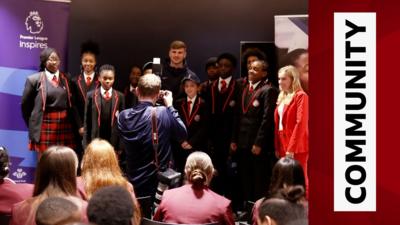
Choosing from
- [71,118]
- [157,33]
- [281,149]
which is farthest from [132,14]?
[281,149]

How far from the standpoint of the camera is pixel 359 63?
2246 mm

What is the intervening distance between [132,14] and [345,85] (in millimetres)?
6735

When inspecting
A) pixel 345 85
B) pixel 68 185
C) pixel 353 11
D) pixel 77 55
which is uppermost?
pixel 77 55

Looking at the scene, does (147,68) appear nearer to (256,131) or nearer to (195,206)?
(256,131)

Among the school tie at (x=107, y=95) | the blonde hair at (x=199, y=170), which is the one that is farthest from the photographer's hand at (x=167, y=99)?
the school tie at (x=107, y=95)

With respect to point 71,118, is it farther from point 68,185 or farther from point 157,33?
point 68,185

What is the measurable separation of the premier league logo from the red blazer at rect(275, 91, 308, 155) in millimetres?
2555

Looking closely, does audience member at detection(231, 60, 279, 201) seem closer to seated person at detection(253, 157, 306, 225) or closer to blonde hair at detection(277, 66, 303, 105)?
blonde hair at detection(277, 66, 303, 105)

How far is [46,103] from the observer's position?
6.82 m

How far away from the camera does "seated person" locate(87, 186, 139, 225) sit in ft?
8.83

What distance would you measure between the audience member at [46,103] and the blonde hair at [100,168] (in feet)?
8.93

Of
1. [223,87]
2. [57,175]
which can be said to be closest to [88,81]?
[223,87]

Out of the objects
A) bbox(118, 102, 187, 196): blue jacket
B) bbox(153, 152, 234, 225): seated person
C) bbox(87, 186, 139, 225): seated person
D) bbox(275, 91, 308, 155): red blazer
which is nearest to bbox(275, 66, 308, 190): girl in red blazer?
bbox(275, 91, 308, 155): red blazer

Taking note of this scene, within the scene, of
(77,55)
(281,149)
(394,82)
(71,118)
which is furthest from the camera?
(77,55)
